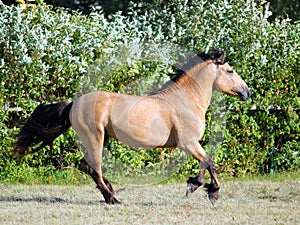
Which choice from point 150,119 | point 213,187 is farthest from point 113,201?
point 213,187

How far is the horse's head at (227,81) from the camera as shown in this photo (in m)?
8.65

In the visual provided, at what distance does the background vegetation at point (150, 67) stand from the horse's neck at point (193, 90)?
69.9 inches

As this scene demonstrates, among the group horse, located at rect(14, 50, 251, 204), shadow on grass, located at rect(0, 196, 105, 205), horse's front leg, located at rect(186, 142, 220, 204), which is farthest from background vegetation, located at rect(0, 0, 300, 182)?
horse's front leg, located at rect(186, 142, 220, 204)

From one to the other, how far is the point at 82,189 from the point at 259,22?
3.67 metres

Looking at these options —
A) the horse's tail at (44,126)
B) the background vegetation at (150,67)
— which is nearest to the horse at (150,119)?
the horse's tail at (44,126)

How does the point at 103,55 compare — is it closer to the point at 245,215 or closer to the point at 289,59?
the point at 289,59

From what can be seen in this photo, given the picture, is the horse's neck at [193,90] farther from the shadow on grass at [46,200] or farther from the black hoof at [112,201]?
the shadow on grass at [46,200]

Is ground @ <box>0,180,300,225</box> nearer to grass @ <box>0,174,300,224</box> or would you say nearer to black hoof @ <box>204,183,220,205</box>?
grass @ <box>0,174,300,224</box>

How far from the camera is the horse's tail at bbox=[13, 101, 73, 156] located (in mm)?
8625

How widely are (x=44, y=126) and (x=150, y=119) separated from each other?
1.32 meters

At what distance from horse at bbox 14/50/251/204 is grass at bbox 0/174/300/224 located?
366 millimetres

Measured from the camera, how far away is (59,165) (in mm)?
10836

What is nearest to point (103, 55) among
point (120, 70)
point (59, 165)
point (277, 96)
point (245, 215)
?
point (120, 70)

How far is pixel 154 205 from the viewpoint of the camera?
8.48 m
